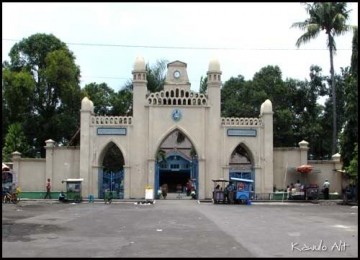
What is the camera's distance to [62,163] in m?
38.3

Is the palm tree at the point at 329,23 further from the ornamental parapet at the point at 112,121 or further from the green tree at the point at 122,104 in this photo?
the green tree at the point at 122,104

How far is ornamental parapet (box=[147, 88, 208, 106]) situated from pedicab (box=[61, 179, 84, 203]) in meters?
7.27

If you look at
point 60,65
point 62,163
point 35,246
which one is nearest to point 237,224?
point 35,246

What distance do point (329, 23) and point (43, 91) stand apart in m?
24.3

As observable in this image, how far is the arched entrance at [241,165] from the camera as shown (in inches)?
1675

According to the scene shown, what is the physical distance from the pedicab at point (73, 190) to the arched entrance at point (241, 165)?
1160 centimetres

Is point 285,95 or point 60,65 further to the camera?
point 285,95

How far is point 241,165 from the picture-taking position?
52438 millimetres

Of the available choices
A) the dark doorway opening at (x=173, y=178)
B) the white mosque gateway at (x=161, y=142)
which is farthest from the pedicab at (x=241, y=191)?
the dark doorway opening at (x=173, y=178)

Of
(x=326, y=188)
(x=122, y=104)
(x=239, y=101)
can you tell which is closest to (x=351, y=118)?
(x=326, y=188)

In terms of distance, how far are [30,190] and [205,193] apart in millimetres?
11948

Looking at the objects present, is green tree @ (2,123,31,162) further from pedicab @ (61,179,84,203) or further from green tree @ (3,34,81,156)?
pedicab @ (61,179,84,203)

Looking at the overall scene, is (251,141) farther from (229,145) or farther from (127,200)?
Result: (127,200)

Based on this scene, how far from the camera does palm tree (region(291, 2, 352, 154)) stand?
4056 centimetres
